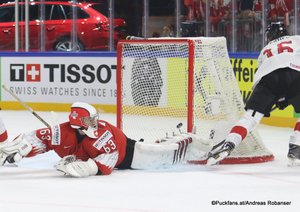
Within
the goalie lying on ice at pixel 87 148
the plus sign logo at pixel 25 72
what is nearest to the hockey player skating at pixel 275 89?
the goalie lying on ice at pixel 87 148

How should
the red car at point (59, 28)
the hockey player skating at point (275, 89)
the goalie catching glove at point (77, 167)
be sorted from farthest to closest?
the red car at point (59, 28)
the hockey player skating at point (275, 89)
the goalie catching glove at point (77, 167)

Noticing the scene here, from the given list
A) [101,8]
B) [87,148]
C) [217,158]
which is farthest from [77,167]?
[101,8]

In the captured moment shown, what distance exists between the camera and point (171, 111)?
758 centimetres

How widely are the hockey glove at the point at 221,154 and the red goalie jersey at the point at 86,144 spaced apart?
61 cm

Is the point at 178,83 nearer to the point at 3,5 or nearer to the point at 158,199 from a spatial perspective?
the point at 158,199

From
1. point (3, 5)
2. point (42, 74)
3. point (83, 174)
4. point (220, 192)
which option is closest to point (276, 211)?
point (220, 192)

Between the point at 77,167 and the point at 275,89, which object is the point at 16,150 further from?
the point at 275,89

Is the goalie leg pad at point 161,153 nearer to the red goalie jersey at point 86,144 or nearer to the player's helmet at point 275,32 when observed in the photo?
the red goalie jersey at point 86,144

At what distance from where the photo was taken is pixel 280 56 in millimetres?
6629

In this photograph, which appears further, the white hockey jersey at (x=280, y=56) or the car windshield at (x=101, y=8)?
the car windshield at (x=101, y=8)

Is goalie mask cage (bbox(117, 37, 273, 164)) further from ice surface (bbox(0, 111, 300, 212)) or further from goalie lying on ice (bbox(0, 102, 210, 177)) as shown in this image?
goalie lying on ice (bbox(0, 102, 210, 177))

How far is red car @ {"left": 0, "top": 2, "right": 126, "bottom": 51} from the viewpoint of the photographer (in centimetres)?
1281

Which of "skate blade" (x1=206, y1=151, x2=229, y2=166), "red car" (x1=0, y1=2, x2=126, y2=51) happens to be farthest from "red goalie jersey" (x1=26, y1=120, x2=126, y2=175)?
"red car" (x1=0, y1=2, x2=126, y2=51)

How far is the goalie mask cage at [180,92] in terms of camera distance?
273 inches
